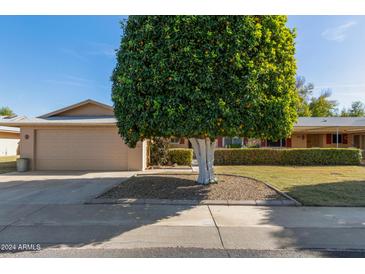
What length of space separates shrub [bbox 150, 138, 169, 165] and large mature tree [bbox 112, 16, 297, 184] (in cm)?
797

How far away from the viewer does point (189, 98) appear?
560cm

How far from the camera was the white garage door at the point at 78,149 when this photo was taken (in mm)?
12586

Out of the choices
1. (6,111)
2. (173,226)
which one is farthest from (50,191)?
(6,111)

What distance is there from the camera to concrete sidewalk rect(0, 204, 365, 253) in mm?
3709

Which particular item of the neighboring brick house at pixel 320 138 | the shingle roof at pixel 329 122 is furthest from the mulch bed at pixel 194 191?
the shingle roof at pixel 329 122

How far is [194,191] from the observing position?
7.00 meters

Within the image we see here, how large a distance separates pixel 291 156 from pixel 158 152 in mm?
8669

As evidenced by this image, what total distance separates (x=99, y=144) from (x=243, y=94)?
9416 millimetres

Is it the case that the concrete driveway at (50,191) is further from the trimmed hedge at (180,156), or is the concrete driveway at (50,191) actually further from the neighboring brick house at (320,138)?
the neighboring brick house at (320,138)

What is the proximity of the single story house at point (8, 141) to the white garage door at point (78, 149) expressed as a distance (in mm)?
15564

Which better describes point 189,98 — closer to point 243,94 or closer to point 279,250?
A: point 243,94

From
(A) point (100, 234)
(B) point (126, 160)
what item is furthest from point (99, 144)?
(A) point (100, 234)

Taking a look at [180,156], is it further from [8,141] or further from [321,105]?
[321,105]
